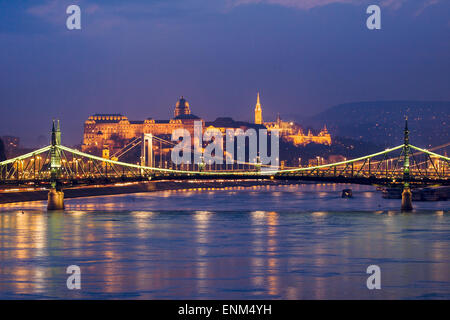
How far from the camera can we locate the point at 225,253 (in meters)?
39.0

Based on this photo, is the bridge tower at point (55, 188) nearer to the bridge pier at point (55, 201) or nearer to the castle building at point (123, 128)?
the bridge pier at point (55, 201)

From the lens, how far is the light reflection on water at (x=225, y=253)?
29250 millimetres

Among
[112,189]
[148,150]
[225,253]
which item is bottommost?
[225,253]

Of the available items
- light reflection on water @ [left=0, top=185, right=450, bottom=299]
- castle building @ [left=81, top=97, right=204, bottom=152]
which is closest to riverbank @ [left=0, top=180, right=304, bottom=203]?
light reflection on water @ [left=0, top=185, right=450, bottom=299]

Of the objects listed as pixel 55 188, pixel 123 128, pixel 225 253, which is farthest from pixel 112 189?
pixel 123 128

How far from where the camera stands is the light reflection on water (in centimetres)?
2925

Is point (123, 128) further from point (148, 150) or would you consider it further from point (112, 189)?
point (112, 189)

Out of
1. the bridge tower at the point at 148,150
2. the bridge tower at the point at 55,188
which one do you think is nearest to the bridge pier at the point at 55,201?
A: the bridge tower at the point at 55,188

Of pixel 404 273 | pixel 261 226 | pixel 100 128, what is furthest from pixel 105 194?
pixel 100 128

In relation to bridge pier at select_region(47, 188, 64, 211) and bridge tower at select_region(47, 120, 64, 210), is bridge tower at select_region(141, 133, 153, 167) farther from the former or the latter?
bridge pier at select_region(47, 188, 64, 211)

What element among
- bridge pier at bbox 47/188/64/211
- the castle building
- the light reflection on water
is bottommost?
the light reflection on water

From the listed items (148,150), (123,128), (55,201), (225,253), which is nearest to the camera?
(225,253)
